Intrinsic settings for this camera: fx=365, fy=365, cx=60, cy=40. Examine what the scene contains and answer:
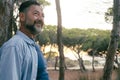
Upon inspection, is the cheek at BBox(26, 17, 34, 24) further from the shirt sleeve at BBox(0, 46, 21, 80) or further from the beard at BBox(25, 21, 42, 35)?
the shirt sleeve at BBox(0, 46, 21, 80)

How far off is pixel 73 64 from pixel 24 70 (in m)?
53.8

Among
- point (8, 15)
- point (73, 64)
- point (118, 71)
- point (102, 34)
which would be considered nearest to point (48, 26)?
point (102, 34)

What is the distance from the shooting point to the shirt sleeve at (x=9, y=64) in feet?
8.80

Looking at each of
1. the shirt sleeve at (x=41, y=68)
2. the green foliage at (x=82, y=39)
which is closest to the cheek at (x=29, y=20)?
the shirt sleeve at (x=41, y=68)

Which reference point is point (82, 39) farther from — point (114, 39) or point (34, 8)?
point (34, 8)

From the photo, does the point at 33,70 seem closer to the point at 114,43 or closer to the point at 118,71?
the point at 114,43

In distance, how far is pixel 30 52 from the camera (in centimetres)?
288

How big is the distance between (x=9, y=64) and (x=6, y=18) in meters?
1.90

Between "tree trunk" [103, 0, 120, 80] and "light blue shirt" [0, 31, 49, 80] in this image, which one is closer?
"light blue shirt" [0, 31, 49, 80]

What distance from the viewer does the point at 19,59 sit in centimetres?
274

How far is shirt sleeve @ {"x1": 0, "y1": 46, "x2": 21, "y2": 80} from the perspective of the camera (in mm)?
2682

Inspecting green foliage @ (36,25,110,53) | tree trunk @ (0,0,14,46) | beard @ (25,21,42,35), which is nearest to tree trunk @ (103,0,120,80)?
tree trunk @ (0,0,14,46)

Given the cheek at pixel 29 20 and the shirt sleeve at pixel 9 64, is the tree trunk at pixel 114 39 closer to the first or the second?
the cheek at pixel 29 20

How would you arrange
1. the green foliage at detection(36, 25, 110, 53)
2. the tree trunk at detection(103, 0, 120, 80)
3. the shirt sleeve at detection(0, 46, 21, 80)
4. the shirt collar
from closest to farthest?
1. the shirt sleeve at detection(0, 46, 21, 80)
2. the shirt collar
3. the tree trunk at detection(103, 0, 120, 80)
4. the green foliage at detection(36, 25, 110, 53)
